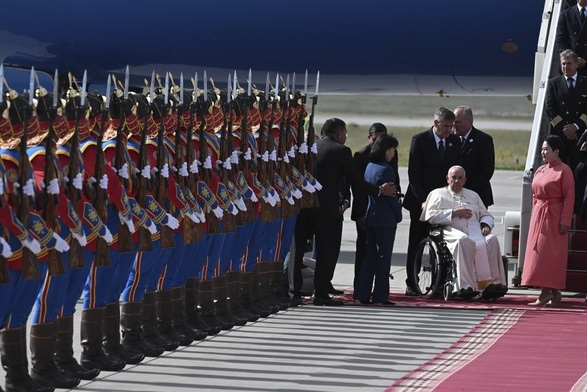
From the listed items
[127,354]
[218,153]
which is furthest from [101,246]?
[218,153]

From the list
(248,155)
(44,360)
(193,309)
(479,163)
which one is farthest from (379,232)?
(44,360)

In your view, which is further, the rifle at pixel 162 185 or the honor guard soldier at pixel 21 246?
the rifle at pixel 162 185

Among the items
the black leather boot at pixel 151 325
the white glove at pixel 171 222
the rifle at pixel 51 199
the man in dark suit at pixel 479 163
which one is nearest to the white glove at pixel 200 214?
the white glove at pixel 171 222

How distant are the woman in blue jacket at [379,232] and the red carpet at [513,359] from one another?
99 cm

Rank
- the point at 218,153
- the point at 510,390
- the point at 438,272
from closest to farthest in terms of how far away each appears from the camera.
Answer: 1. the point at 510,390
2. the point at 218,153
3. the point at 438,272

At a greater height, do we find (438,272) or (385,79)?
(385,79)

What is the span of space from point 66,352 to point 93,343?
0.24m

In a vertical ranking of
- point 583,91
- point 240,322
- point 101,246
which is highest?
point 583,91

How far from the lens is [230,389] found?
7.04 meters

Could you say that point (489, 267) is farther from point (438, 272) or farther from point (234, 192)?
point (234, 192)

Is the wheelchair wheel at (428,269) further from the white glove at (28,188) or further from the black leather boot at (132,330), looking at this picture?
the white glove at (28,188)

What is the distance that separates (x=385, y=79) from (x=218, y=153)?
247 inches

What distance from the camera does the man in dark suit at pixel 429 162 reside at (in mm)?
11594

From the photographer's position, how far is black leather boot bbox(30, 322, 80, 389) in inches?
267
